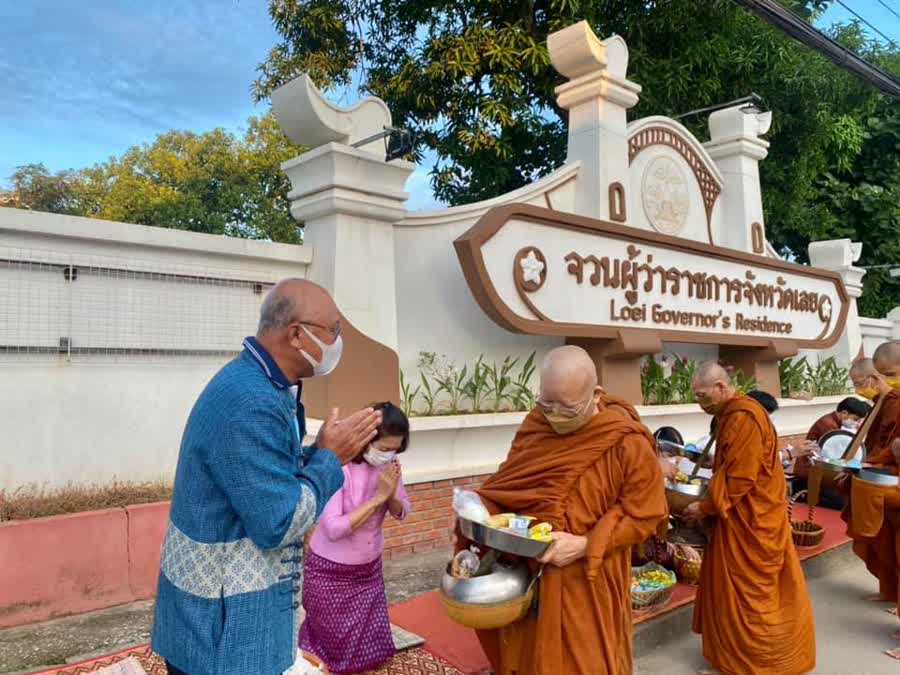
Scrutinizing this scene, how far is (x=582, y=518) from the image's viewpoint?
8.95ft

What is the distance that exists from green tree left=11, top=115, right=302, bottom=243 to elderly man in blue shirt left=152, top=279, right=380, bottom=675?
19.9m

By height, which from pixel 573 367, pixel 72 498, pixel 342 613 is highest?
pixel 573 367

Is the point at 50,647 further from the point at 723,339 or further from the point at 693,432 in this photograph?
the point at 723,339

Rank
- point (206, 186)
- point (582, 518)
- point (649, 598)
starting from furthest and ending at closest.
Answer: point (206, 186) < point (649, 598) < point (582, 518)

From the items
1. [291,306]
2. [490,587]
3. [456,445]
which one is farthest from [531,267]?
[291,306]

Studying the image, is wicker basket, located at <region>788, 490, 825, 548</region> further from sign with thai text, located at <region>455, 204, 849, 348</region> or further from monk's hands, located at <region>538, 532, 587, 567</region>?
monk's hands, located at <region>538, 532, 587, 567</region>

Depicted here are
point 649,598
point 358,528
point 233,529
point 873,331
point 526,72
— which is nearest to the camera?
point 233,529

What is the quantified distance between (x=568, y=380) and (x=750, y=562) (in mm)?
1729

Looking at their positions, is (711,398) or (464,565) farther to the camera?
(711,398)

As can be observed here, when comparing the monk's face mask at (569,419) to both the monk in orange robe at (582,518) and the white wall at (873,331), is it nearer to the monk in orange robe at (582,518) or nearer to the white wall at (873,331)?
the monk in orange robe at (582,518)

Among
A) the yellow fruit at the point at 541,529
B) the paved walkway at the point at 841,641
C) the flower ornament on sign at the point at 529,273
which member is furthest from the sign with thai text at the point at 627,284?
the yellow fruit at the point at 541,529

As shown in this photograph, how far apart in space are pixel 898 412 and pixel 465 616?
3.58 meters

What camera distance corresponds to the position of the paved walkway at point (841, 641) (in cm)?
389

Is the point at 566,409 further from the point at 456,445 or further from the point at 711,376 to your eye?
the point at 456,445
